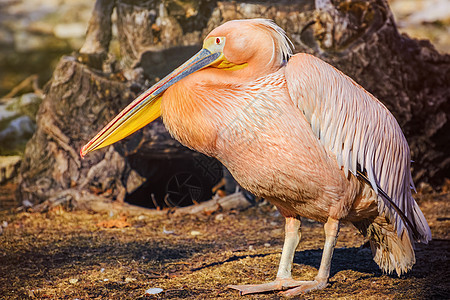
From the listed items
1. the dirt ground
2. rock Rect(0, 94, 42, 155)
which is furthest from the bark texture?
rock Rect(0, 94, 42, 155)

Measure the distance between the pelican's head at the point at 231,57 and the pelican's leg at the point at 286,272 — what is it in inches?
36.4

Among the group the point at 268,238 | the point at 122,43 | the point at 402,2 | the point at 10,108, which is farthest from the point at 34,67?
the point at 402,2

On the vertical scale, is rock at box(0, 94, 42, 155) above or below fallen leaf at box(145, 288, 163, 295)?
above

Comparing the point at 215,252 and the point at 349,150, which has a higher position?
the point at 349,150

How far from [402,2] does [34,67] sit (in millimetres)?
4681

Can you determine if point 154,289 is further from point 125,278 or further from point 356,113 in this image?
point 356,113

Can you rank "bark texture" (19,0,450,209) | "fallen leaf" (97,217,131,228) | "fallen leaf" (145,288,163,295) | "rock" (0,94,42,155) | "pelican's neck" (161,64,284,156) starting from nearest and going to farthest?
"pelican's neck" (161,64,284,156) → "fallen leaf" (145,288,163,295) → "fallen leaf" (97,217,131,228) → "bark texture" (19,0,450,209) → "rock" (0,94,42,155)

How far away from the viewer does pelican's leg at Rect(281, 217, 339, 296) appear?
8.98ft

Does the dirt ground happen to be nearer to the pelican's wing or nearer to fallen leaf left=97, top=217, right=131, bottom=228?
fallen leaf left=97, top=217, right=131, bottom=228

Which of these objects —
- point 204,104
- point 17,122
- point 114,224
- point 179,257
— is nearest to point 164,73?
point 114,224

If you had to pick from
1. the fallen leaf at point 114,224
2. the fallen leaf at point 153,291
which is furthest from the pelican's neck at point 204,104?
the fallen leaf at point 114,224

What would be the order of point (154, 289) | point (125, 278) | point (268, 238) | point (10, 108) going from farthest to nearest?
1. point (10, 108)
2. point (268, 238)
3. point (125, 278)
4. point (154, 289)

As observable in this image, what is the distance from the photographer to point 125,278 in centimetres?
314

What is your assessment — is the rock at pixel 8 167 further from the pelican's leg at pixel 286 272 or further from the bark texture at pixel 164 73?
the pelican's leg at pixel 286 272
